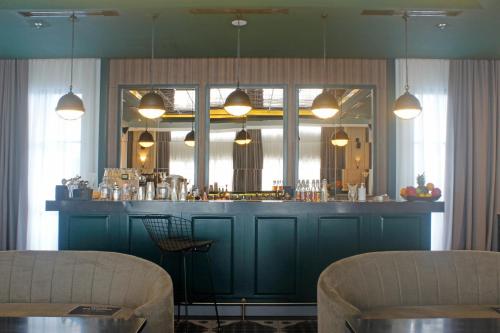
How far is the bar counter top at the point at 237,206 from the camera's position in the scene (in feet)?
15.0

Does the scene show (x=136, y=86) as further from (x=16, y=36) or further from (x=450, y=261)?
(x=450, y=261)

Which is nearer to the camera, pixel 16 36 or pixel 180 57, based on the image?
pixel 16 36

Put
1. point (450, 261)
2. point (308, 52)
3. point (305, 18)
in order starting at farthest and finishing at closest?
1. point (308, 52)
2. point (305, 18)
3. point (450, 261)

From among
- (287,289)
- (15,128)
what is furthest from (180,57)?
(287,289)

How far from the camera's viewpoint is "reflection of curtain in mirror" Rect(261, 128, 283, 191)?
7035 mm

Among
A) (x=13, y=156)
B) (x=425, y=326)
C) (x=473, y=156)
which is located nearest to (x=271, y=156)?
(x=473, y=156)

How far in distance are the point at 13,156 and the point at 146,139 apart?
1.94 metres

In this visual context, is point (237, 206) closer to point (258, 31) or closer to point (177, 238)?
point (177, 238)

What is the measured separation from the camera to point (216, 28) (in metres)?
5.71

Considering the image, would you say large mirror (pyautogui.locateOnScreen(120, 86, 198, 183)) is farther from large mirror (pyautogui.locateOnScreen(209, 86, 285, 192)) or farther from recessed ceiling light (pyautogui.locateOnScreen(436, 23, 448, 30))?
recessed ceiling light (pyautogui.locateOnScreen(436, 23, 448, 30))

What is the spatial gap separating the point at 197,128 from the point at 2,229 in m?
3.17

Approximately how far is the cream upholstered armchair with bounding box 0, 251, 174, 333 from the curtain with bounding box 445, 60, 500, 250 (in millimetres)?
5593

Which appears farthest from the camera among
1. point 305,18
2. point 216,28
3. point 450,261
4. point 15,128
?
point 15,128

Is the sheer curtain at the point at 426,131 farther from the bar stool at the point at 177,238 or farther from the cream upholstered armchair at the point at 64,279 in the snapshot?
the cream upholstered armchair at the point at 64,279
